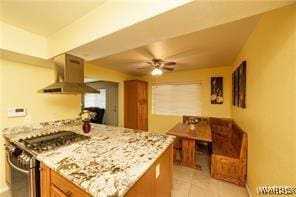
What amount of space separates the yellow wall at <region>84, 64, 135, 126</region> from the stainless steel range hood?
138 centimetres

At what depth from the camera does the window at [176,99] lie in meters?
4.57

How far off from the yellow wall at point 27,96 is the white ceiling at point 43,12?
71cm

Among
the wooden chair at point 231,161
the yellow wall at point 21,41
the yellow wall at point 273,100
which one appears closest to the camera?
the yellow wall at point 273,100

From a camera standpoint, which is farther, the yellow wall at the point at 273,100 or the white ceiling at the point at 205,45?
the white ceiling at the point at 205,45

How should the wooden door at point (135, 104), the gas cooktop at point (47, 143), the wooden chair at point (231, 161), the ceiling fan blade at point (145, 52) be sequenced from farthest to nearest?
the wooden door at point (135, 104)
the ceiling fan blade at point (145, 52)
the wooden chair at point (231, 161)
the gas cooktop at point (47, 143)

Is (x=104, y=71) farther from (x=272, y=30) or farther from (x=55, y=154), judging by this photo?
(x=272, y=30)

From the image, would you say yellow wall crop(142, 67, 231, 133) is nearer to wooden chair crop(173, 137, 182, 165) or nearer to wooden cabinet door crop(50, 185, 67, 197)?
wooden chair crop(173, 137, 182, 165)

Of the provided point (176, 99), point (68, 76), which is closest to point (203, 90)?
point (176, 99)

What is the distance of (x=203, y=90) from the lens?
14.4ft

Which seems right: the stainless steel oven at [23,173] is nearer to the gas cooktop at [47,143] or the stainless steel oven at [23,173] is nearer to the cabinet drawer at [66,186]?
the gas cooktop at [47,143]

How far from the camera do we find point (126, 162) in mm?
1146

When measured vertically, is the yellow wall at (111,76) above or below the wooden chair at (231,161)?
above

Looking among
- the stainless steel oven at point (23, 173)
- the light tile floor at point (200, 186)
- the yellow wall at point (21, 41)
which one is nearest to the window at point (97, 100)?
Result: the yellow wall at point (21, 41)

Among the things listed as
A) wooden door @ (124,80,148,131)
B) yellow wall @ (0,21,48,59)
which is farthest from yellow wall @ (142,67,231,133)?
yellow wall @ (0,21,48,59)
